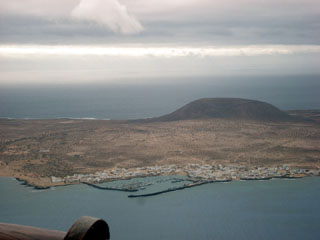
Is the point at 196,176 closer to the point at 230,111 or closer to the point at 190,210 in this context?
the point at 190,210

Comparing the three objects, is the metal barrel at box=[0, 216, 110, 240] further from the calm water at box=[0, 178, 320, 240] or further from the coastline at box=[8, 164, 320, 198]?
the coastline at box=[8, 164, 320, 198]

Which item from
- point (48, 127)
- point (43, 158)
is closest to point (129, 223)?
point (43, 158)

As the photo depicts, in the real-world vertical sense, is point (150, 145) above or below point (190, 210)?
above

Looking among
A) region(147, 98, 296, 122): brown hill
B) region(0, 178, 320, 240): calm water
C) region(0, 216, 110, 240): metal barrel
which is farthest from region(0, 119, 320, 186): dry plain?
region(0, 216, 110, 240): metal barrel

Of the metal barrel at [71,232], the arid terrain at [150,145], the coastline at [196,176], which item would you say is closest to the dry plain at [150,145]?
the arid terrain at [150,145]

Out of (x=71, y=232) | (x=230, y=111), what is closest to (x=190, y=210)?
(x=71, y=232)
